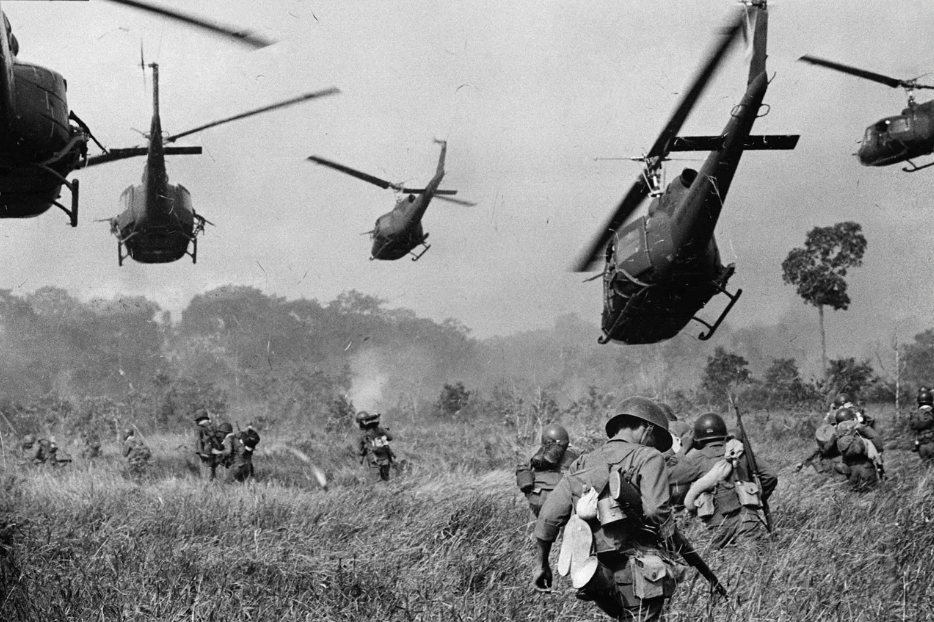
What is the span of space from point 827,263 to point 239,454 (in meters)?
13.4

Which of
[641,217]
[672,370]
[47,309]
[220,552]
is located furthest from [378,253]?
[47,309]

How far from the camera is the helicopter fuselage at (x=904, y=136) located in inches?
578

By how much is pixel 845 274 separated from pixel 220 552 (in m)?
17.8

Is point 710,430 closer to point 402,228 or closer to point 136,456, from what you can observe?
point 402,228

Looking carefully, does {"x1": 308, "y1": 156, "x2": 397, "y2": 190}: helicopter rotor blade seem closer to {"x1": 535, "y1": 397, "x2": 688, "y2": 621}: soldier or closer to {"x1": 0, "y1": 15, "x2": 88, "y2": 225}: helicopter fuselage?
{"x1": 0, "y1": 15, "x2": 88, "y2": 225}: helicopter fuselage

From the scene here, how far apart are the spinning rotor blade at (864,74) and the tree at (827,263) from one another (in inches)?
293

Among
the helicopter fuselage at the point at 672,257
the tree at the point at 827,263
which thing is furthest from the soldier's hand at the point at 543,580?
the tree at the point at 827,263

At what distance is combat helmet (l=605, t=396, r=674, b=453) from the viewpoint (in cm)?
510

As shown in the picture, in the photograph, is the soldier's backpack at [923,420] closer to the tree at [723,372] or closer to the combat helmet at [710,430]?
the combat helmet at [710,430]

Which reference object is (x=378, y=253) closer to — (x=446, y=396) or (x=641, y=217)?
(x=641, y=217)

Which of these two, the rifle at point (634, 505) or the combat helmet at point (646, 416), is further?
the combat helmet at point (646, 416)

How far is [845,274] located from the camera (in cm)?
2159

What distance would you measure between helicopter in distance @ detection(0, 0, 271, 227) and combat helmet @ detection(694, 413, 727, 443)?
5527 mm

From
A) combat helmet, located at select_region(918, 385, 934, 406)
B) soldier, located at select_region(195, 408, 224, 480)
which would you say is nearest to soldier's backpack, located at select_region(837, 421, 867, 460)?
combat helmet, located at select_region(918, 385, 934, 406)
